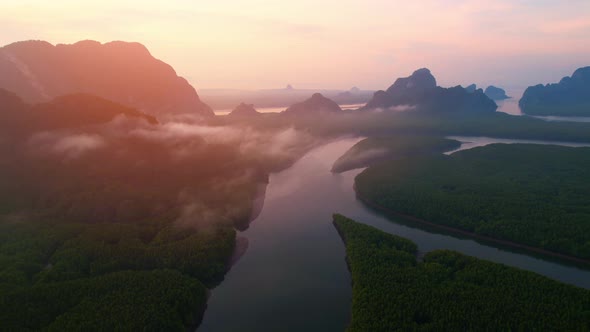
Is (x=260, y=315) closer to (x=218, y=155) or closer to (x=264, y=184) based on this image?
(x=264, y=184)

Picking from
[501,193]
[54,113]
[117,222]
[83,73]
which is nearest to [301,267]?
[117,222]

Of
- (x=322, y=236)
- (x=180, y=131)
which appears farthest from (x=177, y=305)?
(x=180, y=131)

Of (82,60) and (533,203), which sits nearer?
(533,203)

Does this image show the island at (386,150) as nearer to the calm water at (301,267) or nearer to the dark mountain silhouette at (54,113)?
the calm water at (301,267)

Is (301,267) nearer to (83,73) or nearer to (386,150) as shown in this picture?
(386,150)

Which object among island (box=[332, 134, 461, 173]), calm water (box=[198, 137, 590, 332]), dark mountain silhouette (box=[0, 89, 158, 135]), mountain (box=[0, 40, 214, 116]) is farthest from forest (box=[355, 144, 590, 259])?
mountain (box=[0, 40, 214, 116])

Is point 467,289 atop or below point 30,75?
below

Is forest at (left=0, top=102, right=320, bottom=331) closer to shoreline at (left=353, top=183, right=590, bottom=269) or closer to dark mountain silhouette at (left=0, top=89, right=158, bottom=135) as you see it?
dark mountain silhouette at (left=0, top=89, right=158, bottom=135)
